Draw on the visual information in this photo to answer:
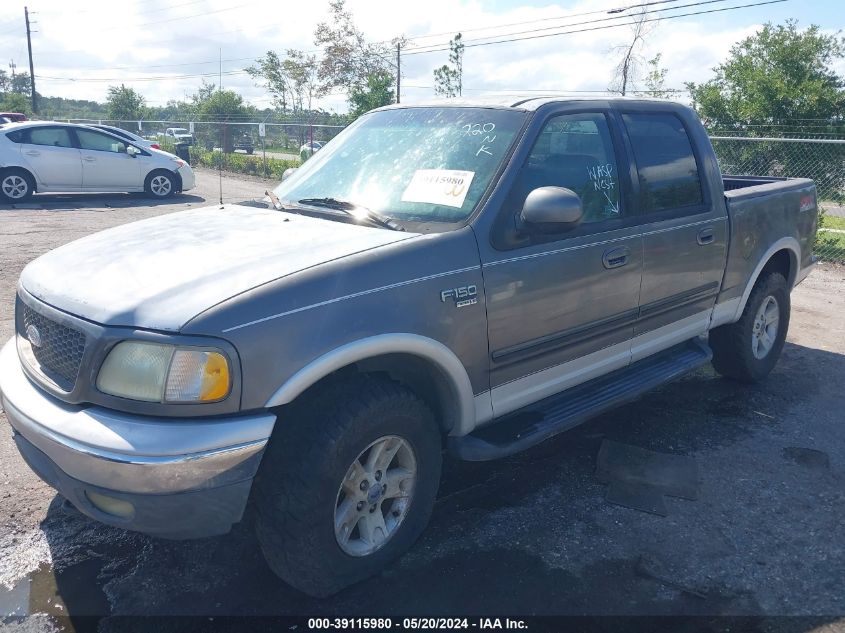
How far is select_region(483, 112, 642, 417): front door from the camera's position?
3.38 meters

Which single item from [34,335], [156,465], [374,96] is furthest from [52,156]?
[156,465]

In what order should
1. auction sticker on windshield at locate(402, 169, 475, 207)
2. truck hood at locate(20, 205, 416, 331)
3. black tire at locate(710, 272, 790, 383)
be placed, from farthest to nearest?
black tire at locate(710, 272, 790, 383), auction sticker on windshield at locate(402, 169, 475, 207), truck hood at locate(20, 205, 416, 331)

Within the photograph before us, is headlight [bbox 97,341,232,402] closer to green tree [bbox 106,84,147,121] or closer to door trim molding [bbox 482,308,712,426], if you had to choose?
door trim molding [bbox 482,308,712,426]

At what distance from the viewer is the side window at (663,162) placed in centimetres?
425

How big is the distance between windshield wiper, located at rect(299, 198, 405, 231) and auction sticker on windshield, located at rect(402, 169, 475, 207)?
18cm


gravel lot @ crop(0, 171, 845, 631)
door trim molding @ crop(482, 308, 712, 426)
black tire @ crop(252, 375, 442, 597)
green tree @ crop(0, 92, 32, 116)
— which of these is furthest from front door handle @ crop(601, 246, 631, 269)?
green tree @ crop(0, 92, 32, 116)

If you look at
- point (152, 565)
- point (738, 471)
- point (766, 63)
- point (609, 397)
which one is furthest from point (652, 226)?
point (766, 63)

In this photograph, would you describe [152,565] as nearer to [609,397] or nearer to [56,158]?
[609,397]

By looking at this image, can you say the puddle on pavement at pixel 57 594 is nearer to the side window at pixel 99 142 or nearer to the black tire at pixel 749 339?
the black tire at pixel 749 339

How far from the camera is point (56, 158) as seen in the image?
46.4ft

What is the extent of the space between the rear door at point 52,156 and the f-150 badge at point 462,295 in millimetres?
13392

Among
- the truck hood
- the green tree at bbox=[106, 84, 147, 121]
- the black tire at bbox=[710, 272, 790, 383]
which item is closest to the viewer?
the truck hood

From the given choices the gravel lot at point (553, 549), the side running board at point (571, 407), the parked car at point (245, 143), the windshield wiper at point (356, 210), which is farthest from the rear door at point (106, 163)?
the parked car at point (245, 143)

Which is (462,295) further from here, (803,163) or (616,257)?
(803,163)
